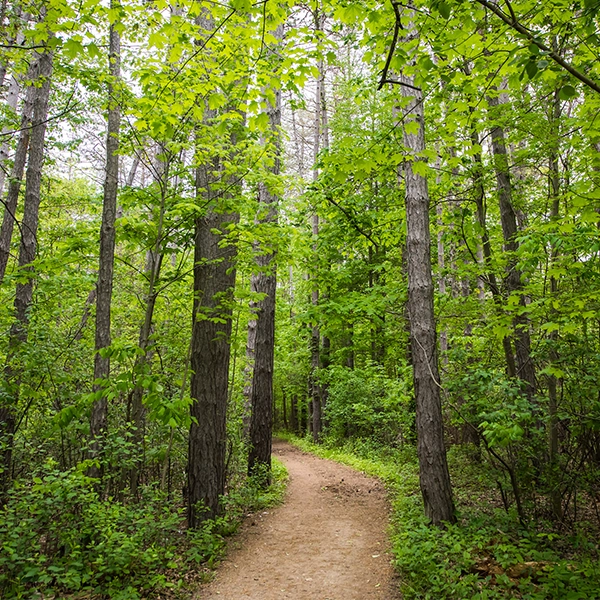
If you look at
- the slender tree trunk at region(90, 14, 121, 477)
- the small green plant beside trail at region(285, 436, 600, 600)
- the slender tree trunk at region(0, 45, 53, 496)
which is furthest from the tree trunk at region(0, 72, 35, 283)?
the small green plant beside trail at region(285, 436, 600, 600)

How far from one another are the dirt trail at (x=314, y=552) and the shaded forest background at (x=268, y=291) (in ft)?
1.39

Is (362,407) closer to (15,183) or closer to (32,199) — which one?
(32,199)

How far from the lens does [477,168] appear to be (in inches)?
273

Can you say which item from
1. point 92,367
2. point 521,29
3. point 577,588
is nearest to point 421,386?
point 577,588

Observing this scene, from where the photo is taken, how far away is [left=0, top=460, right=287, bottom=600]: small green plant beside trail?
4.01 m

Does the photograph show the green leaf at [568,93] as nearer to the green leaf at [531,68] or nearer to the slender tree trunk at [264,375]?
the green leaf at [531,68]

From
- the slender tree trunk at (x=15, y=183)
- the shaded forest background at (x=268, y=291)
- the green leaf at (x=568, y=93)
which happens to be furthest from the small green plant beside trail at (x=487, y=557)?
the slender tree trunk at (x=15, y=183)

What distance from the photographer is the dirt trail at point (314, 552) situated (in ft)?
16.0

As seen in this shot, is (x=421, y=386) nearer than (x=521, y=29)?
No

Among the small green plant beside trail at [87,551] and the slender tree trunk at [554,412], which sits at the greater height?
the slender tree trunk at [554,412]

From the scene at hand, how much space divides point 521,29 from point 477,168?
15.7 ft

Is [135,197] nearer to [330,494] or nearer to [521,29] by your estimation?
[521,29]

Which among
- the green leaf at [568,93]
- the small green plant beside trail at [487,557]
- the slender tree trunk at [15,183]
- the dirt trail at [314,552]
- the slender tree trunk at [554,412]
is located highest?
the slender tree trunk at [15,183]

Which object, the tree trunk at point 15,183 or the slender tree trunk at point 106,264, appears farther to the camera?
the tree trunk at point 15,183
